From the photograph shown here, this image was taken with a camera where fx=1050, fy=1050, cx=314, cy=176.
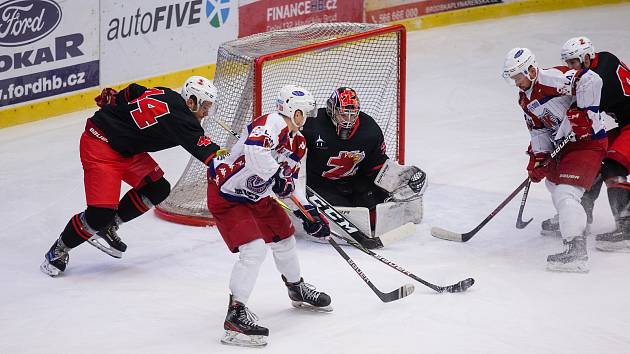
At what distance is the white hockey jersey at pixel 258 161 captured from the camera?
160 inches

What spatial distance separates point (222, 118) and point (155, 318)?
5.23ft

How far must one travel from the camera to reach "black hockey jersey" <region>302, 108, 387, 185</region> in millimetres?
5520

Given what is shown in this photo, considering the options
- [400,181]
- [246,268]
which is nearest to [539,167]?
[400,181]

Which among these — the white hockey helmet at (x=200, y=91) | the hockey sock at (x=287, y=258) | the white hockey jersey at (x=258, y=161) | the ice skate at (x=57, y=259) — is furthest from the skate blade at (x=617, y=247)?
the ice skate at (x=57, y=259)

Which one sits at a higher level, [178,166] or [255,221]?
[255,221]

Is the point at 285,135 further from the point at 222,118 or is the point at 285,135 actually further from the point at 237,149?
the point at 222,118

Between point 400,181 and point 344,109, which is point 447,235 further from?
point 344,109

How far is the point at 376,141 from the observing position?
5594 millimetres

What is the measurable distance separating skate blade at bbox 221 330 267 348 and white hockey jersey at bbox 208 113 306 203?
0.53 meters

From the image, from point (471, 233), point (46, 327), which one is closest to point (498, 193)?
point (471, 233)

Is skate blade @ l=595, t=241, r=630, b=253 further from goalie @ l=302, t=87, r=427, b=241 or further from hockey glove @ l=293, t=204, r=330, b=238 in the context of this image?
hockey glove @ l=293, t=204, r=330, b=238

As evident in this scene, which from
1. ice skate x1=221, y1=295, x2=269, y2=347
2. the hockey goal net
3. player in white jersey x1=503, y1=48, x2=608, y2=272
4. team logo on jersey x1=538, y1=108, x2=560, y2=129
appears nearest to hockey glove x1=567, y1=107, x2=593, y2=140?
player in white jersey x1=503, y1=48, x2=608, y2=272

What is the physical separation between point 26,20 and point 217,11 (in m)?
1.73

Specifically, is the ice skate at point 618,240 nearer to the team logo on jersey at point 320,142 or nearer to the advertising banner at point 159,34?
the team logo on jersey at point 320,142
